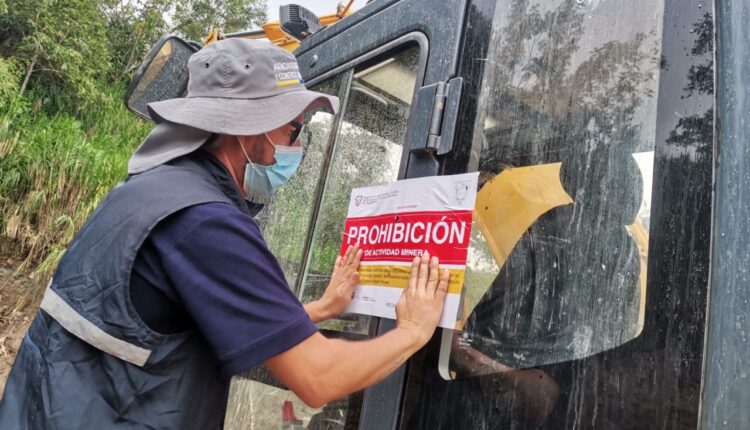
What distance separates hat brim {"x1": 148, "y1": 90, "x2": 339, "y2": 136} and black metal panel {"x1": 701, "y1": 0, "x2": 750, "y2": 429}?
858mm

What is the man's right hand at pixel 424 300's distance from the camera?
1082mm

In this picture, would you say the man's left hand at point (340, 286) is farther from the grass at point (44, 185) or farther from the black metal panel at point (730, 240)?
the grass at point (44, 185)

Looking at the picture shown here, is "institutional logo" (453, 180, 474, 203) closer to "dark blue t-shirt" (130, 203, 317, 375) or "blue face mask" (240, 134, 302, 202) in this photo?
"dark blue t-shirt" (130, 203, 317, 375)

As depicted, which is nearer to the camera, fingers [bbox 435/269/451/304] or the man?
the man

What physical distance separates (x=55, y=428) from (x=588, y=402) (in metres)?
0.91

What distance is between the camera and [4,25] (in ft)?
31.1

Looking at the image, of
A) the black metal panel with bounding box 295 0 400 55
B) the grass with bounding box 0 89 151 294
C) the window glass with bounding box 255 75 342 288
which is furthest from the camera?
the grass with bounding box 0 89 151 294

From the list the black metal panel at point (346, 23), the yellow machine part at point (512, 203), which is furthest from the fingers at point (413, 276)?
the black metal panel at point (346, 23)

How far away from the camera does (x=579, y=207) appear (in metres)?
0.99

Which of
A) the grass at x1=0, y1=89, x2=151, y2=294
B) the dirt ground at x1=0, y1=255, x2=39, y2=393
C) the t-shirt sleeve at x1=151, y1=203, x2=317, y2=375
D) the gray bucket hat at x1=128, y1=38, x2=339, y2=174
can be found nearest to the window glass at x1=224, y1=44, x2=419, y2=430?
the gray bucket hat at x1=128, y1=38, x2=339, y2=174

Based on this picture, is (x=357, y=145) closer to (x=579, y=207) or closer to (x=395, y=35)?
(x=395, y=35)

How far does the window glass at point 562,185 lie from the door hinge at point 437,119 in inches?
2.4

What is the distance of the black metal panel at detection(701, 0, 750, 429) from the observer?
28.9 inches

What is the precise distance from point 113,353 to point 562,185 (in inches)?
34.3
